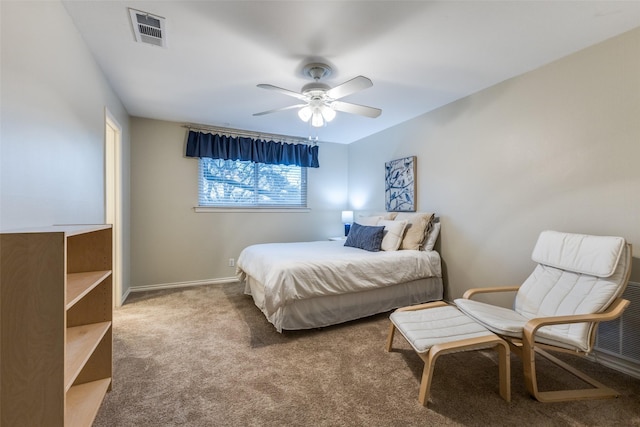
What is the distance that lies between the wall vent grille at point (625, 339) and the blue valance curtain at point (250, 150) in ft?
13.4

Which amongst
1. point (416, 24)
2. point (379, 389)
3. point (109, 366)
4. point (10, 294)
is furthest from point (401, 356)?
point (416, 24)

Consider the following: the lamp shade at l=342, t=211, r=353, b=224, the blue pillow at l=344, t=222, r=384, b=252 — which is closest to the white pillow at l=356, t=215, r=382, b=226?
the blue pillow at l=344, t=222, r=384, b=252

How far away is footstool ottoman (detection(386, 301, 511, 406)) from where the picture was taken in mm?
1663

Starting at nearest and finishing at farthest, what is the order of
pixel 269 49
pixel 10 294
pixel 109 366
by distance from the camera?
1. pixel 10 294
2. pixel 109 366
3. pixel 269 49

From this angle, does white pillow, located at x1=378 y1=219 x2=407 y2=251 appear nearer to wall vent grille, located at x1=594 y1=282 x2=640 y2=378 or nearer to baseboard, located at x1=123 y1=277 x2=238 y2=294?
wall vent grille, located at x1=594 y1=282 x2=640 y2=378

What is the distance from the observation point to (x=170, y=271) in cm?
405

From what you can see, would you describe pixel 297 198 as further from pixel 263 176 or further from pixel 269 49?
pixel 269 49

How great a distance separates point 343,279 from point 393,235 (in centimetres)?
109

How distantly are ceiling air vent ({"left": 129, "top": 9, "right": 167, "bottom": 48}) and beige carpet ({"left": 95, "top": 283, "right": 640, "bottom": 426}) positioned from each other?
97.0 inches

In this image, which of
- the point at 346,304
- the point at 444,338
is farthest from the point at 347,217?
the point at 444,338

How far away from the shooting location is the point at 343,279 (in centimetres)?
271

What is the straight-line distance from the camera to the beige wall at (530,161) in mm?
2025

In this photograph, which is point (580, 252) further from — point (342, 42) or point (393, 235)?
point (342, 42)

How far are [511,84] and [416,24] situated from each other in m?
1.46
